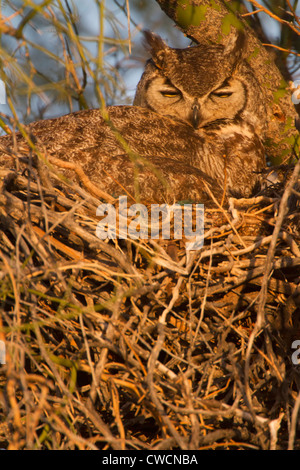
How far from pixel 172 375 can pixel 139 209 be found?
2.54 feet

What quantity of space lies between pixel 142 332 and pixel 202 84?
1.78 meters

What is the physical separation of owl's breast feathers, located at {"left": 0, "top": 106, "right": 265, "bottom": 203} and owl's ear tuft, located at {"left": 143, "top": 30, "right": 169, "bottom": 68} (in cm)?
34

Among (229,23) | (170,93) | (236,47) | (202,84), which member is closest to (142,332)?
(202,84)

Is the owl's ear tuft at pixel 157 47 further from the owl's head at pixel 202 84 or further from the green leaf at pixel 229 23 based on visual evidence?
the green leaf at pixel 229 23

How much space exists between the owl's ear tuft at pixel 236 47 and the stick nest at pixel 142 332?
133 cm

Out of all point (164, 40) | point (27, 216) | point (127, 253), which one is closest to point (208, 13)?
point (164, 40)

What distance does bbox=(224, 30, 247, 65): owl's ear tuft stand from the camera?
2820 mm

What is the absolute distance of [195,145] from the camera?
2.78m

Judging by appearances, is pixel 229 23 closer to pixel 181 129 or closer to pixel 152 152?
pixel 181 129

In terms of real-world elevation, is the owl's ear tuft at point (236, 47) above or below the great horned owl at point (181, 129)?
above

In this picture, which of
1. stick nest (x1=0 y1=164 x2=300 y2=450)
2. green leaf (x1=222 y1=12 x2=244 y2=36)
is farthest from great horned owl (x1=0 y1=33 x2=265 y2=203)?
stick nest (x1=0 y1=164 x2=300 y2=450)

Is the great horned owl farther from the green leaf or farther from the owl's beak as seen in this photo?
the green leaf

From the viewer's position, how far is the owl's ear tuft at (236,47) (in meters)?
2.82
